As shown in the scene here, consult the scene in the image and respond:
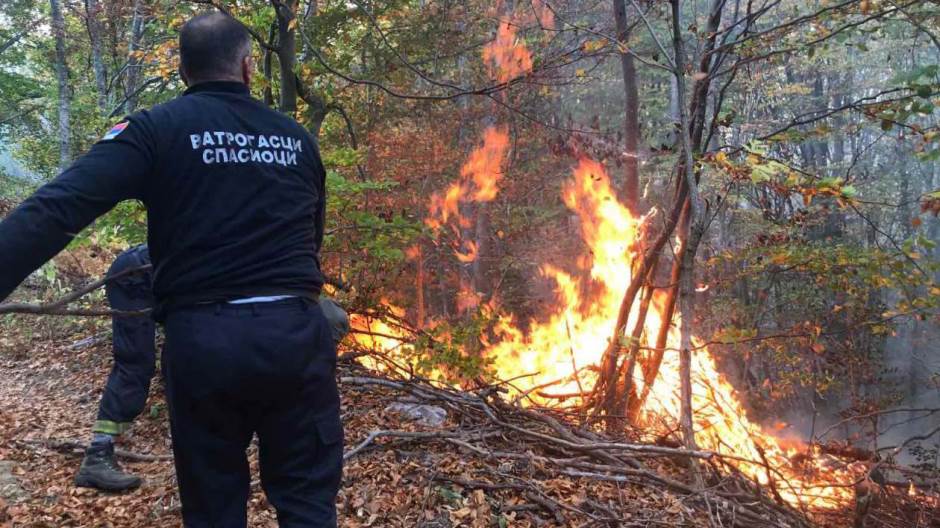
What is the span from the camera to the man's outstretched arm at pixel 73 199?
1715 millimetres

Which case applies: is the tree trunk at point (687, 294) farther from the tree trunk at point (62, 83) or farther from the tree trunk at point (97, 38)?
the tree trunk at point (62, 83)

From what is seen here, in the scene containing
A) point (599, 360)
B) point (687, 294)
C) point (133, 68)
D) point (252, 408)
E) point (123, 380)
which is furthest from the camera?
point (133, 68)

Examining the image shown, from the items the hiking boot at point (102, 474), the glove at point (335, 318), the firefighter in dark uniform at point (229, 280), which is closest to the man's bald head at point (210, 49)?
the firefighter in dark uniform at point (229, 280)

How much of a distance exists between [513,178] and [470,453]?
1345cm

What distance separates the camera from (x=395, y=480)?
380 centimetres

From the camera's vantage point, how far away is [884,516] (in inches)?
239

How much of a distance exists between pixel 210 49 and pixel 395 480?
8.90ft

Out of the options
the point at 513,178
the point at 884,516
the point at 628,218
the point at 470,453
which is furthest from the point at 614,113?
the point at 470,453

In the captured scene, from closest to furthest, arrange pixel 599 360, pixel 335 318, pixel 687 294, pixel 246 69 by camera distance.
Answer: pixel 246 69
pixel 335 318
pixel 687 294
pixel 599 360

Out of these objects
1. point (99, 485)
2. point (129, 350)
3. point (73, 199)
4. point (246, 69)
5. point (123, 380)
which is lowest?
point (99, 485)

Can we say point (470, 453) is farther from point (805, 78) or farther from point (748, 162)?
point (805, 78)

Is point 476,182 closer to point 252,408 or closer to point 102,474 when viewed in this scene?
point 102,474

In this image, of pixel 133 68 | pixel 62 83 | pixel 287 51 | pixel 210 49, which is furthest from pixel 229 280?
pixel 62 83

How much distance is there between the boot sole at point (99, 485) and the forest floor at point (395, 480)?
43 mm
